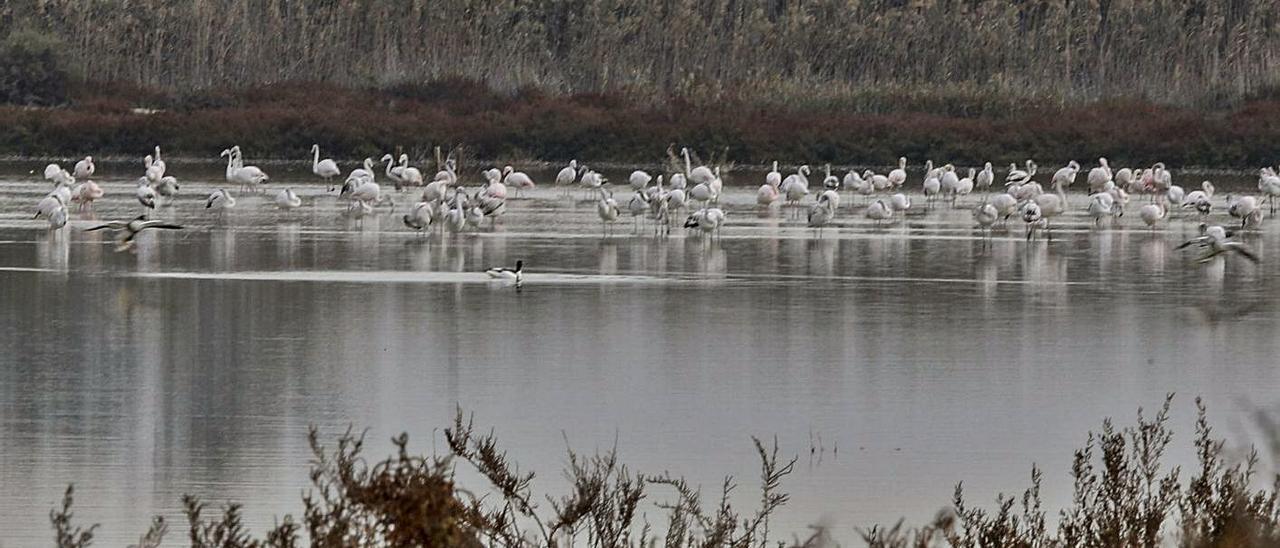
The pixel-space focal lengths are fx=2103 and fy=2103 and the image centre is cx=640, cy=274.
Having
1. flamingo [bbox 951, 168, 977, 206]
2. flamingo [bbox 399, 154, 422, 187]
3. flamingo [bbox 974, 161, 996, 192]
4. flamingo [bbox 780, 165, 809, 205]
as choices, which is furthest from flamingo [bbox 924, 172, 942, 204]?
flamingo [bbox 399, 154, 422, 187]

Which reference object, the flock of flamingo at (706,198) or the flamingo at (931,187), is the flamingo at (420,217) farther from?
the flamingo at (931,187)

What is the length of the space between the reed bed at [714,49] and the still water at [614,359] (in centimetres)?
1944

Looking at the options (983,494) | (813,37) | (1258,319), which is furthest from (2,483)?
(813,37)

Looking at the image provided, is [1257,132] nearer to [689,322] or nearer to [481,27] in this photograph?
[481,27]

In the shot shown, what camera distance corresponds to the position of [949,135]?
3653cm

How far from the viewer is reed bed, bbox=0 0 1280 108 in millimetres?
39656

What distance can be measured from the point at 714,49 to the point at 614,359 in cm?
2905

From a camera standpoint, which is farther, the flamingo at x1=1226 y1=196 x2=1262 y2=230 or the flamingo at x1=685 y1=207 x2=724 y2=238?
the flamingo at x1=1226 y1=196 x2=1262 y2=230

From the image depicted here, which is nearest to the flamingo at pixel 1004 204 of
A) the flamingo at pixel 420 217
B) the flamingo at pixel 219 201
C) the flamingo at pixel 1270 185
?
the flamingo at pixel 1270 185

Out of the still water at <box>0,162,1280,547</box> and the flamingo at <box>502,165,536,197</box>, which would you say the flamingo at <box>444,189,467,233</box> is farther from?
the flamingo at <box>502,165,536,197</box>

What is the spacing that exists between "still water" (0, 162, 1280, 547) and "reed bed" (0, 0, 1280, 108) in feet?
63.8

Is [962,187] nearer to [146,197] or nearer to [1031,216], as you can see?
[1031,216]

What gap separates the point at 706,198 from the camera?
81.2ft

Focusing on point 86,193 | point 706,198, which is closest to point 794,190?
point 706,198
